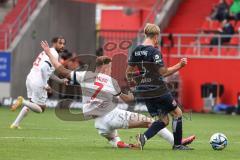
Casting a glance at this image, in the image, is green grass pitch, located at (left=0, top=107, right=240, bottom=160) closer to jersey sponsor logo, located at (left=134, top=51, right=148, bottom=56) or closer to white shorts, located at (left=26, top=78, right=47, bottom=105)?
white shorts, located at (left=26, top=78, right=47, bottom=105)

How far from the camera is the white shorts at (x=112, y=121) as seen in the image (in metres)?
15.4

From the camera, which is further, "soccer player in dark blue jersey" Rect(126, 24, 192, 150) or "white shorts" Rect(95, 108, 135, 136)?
"white shorts" Rect(95, 108, 135, 136)

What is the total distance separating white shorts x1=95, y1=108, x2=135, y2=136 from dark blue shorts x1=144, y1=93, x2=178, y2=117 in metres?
0.49

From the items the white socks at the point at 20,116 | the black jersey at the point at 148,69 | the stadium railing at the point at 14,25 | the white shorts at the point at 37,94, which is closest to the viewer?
the black jersey at the point at 148,69

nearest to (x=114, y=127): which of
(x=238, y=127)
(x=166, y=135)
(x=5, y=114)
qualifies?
(x=166, y=135)

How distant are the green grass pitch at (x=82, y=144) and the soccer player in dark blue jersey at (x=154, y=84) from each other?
403 mm

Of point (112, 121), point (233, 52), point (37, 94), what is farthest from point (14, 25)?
point (112, 121)

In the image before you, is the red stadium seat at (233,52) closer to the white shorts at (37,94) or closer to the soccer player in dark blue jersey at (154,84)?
the white shorts at (37,94)

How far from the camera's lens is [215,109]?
31.8 metres

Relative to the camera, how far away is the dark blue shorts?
49.5 ft

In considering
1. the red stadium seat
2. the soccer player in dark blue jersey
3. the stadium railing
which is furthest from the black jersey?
the stadium railing

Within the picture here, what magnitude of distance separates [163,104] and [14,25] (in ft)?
68.9

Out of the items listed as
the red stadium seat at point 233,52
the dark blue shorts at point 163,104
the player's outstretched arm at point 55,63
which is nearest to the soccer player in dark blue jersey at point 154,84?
the dark blue shorts at point 163,104

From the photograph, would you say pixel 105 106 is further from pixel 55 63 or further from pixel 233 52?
pixel 233 52
